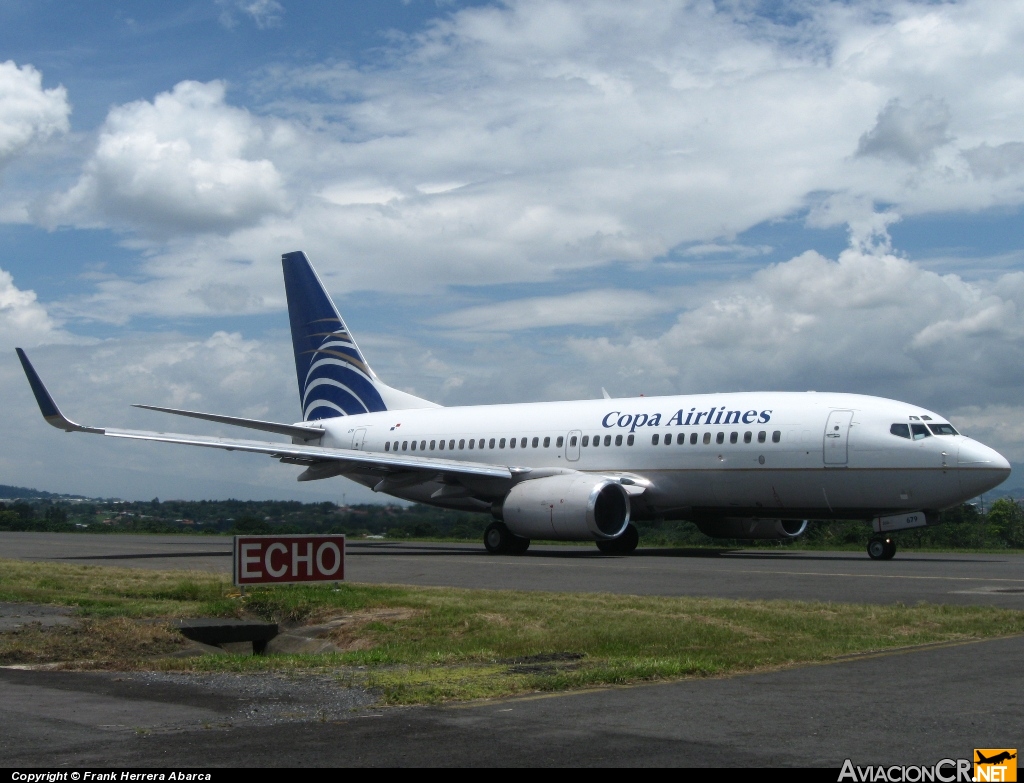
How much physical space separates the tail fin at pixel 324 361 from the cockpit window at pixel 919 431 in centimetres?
1648

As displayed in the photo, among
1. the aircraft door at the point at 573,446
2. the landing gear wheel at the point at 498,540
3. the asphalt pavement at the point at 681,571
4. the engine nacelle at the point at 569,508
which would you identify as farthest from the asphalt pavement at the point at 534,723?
the aircraft door at the point at 573,446

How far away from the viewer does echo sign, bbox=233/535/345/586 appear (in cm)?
1440

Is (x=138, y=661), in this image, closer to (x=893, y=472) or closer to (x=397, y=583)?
(x=397, y=583)

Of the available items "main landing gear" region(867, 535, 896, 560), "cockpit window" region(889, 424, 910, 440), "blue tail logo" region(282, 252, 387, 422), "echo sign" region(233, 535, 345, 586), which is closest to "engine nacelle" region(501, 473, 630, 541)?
"main landing gear" region(867, 535, 896, 560)

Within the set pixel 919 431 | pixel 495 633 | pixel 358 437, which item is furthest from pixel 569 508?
pixel 495 633

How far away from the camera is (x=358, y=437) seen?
35812mm

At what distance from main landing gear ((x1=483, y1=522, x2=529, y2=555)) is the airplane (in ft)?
0.09

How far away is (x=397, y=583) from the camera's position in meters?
18.3

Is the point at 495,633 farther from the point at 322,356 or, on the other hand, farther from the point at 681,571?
the point at 322,356

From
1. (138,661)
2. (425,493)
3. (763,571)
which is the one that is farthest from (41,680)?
(425,493)

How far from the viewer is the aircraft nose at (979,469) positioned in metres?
23.8

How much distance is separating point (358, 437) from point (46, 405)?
10.0m

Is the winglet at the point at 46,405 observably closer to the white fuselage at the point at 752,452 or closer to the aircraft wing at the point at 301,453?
the aircraft wing at the point at 301,453

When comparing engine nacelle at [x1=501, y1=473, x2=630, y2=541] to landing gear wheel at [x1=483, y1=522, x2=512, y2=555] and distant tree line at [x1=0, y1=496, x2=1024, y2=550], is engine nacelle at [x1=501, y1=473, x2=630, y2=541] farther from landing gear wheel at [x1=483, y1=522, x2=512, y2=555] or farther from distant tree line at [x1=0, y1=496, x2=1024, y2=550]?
distant tree line at [x1=0, y1=496, x2=1024, y2=550]
